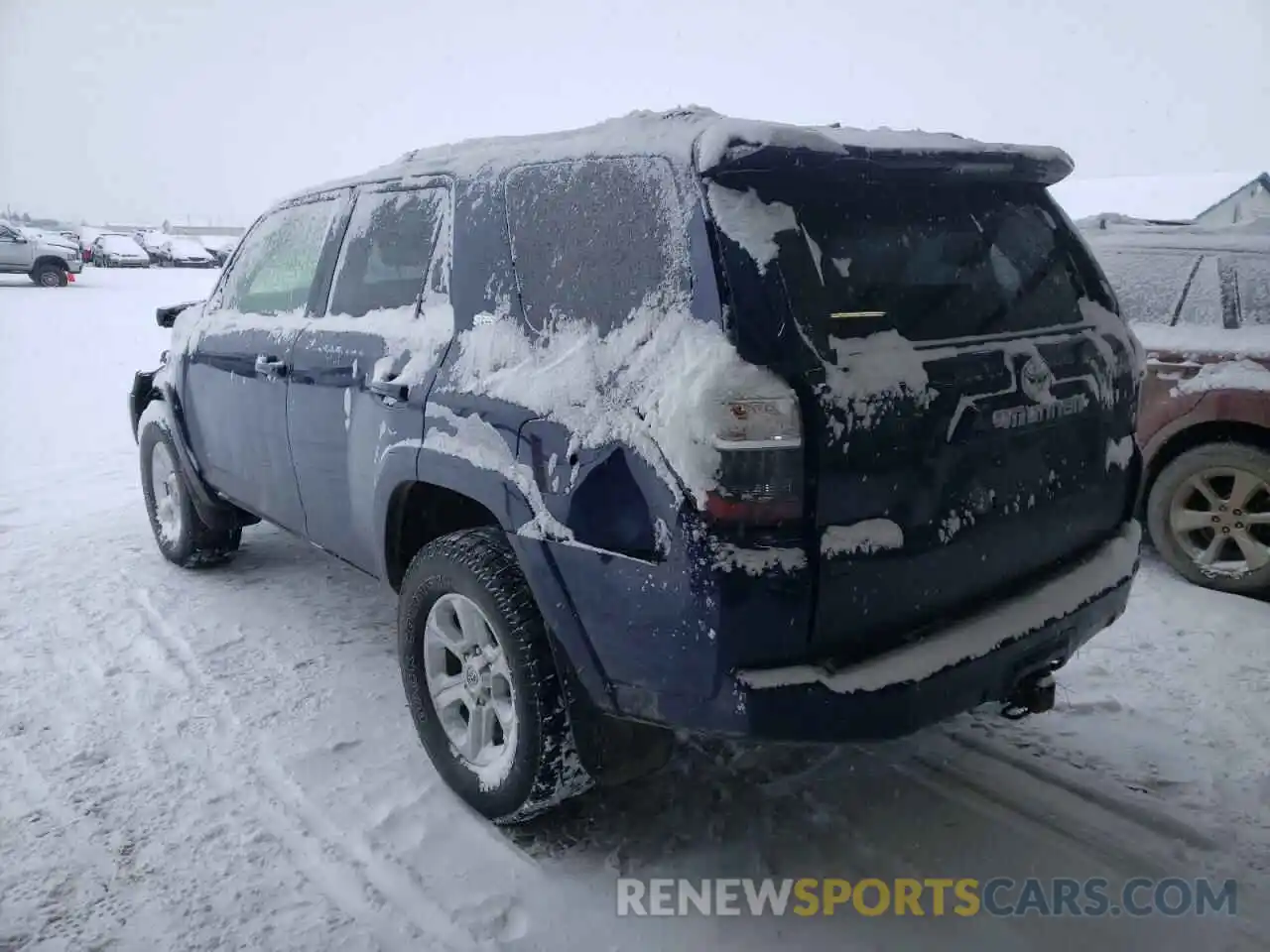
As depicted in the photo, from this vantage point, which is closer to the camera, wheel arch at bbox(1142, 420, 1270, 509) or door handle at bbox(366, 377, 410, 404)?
door handle at bbox(366, 377, 410, 404)

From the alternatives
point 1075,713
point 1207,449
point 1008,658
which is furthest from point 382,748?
point 1207,449

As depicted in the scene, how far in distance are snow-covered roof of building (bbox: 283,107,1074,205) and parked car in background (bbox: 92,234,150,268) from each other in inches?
1544

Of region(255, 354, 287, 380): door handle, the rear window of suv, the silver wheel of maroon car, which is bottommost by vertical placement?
the silver wheel of maroon car

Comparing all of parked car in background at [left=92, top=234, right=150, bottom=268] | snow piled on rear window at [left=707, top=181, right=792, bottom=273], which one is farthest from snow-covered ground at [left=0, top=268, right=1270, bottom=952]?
parked car in background at [left=92, top=234, right=150, bottom=268]

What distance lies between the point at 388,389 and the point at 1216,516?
394cm

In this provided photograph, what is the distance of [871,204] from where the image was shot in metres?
2.26

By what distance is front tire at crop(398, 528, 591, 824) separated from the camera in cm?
242

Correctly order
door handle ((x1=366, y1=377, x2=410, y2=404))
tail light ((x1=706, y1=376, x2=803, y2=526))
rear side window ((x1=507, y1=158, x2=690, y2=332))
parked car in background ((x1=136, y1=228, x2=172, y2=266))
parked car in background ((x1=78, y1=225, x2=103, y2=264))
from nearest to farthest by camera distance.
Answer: tail light ((x1=706, y1=376, x2=803, y2=526)) → rear side window ((x1=507, y1=158, x2=690, y2=332)) → door handle ((x1=366, y1=377, x2=410, y2=404)) → parked car in background ((x1=78, y1=225, x2=103, y2=264)) → parked car in background ((x1=136, y1=228, x2=172, y2=266))

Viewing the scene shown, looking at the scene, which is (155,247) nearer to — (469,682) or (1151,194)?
(1151,194)

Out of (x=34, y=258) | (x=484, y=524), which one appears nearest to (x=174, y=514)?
(x=484, y=524)

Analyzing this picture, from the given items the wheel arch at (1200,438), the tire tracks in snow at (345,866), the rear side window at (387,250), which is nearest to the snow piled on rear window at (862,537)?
the tire tracks in snow at (345,866)

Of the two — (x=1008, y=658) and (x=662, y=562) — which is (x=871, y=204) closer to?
(x=662, y=562)

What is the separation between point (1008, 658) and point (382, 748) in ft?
6.73

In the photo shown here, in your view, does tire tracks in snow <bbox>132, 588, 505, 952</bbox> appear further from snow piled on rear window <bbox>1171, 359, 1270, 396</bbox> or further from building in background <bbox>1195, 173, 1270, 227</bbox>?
building in background <bbox>1195, 173, 1270, 227</bbox>
